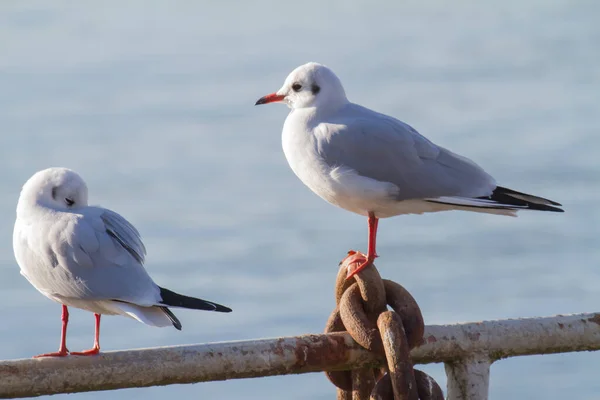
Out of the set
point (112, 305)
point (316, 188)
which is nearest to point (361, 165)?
point (316, 188)

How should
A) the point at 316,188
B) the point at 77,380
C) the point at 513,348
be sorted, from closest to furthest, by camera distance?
1. the point at 77,380
2. the point at 513,348
3. the point at 316,188

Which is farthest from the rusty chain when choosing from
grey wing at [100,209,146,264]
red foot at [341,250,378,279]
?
grey wing at [100,209,146,264]

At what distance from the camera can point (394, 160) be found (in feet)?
15.1

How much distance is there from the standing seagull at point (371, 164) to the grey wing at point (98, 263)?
3.48ft

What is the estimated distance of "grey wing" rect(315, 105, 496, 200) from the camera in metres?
4.52

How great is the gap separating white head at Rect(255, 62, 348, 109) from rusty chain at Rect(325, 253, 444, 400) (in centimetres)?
163

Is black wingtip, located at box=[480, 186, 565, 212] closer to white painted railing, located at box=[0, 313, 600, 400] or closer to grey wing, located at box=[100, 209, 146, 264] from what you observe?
white painted railing, located at box=[0, 313, 600, 400]

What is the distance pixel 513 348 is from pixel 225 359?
2.72 ft

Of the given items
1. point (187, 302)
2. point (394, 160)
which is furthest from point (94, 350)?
point (394, 160)

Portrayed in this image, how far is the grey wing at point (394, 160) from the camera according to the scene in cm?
452

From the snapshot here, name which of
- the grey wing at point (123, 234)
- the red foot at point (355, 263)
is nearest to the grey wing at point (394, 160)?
the red foot at point (355, 263)

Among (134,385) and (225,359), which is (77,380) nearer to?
(134,385)

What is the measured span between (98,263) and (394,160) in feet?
5.04

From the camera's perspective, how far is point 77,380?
8.54 feet
